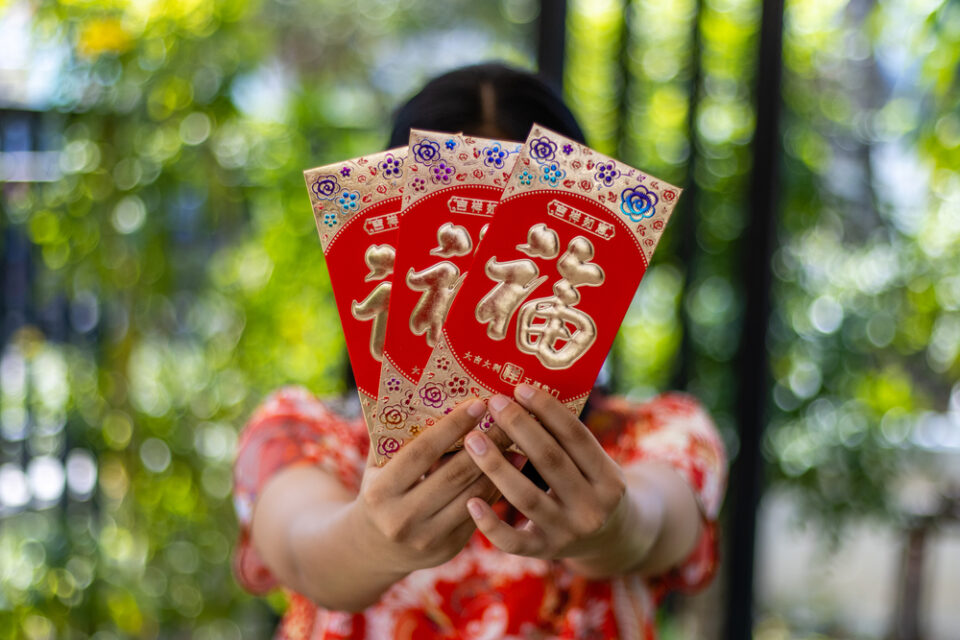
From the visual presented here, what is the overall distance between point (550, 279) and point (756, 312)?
4.04 feet

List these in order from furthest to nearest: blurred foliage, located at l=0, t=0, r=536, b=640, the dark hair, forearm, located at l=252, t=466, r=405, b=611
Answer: blurred foliage, located at l=0, t=0, r=536, b=640, the dark hair, forearm, located at l=252, t=466, r=405, b=611

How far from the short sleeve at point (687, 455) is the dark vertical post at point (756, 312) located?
28.9 inches

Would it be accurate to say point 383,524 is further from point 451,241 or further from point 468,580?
point 468,580

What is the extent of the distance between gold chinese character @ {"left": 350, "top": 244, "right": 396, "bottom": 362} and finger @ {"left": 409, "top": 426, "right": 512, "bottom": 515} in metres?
0.10

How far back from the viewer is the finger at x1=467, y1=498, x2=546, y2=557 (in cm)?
62

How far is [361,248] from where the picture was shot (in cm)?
65

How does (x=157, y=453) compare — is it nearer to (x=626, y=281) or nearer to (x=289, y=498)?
(x=289, y=498)

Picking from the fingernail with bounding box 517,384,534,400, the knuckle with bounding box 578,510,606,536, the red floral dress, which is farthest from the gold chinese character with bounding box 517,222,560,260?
the red floral dress

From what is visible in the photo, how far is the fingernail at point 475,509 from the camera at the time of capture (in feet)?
2.05

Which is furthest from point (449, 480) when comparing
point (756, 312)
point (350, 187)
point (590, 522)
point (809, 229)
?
point (809, 229)

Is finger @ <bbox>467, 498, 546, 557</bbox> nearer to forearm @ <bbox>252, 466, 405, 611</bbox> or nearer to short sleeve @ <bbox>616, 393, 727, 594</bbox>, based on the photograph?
forearm @ <bbox>252, 466, 405, 611</bbox>

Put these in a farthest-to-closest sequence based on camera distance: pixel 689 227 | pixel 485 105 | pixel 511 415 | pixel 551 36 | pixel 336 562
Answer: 1. pixel 689 227
2. pixel 551 36
3. pixel 485 105
4. pixel 336 562
5. pixel 511 415

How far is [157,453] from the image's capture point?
5.71 feet

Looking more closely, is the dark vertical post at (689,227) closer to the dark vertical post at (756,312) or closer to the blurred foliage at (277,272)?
the blurred foliage at (277,272)
